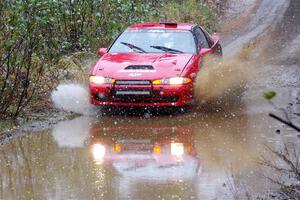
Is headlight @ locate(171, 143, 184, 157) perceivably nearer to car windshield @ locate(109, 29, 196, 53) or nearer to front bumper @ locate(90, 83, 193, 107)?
front bumper @ locate(90, 83, 193, 107)

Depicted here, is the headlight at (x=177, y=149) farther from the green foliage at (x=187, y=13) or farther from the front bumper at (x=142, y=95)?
the green foliage at (x=187, y=13)

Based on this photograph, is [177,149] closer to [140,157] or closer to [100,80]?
[140,157]

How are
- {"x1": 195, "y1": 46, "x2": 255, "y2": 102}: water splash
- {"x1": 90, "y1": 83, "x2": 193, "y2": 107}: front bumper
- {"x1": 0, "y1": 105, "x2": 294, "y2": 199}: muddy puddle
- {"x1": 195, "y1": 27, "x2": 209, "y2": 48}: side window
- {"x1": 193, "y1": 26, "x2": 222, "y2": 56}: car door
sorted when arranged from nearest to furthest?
{"x1": 0, "y1": 105, "x2": 294, "y2": 199}: muddy puddle → {"x1": 90, "y1": 83, "x2": 193, "y2": 107}: front bumper → {"x1": 195, "y1": 46, "x2": 255, "y2": 102}: water splash → {"x1": 193, "y1": 26, "x2": 222, "y2": 56}: car door → {"x1": 195, "y1": 27, "x2": 209, "y2": 48}: side window

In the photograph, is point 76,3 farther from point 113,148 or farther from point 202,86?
point 113,148

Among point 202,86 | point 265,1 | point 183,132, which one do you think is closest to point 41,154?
point 183,132

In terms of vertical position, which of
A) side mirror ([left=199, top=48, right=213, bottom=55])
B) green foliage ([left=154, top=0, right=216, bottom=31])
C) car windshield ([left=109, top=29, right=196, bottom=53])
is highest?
green foliage ([left=154, top=0, right=216, bottom=31])

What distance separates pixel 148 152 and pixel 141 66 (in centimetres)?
276

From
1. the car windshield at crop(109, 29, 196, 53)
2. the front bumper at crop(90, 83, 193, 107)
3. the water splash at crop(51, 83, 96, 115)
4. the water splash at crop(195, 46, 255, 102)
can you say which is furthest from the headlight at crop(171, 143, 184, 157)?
the car windshield at crop(109, 29, 196, 53)

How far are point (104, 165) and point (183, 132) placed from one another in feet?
7.25

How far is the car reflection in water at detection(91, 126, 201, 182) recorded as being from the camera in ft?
25.3

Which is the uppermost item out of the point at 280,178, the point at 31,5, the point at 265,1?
the point at 265,1

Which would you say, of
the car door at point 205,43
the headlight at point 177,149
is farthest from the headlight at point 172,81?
the headlight at point 177,149

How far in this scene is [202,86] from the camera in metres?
11.8

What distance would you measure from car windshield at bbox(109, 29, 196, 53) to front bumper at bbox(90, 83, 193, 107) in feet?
4.21
